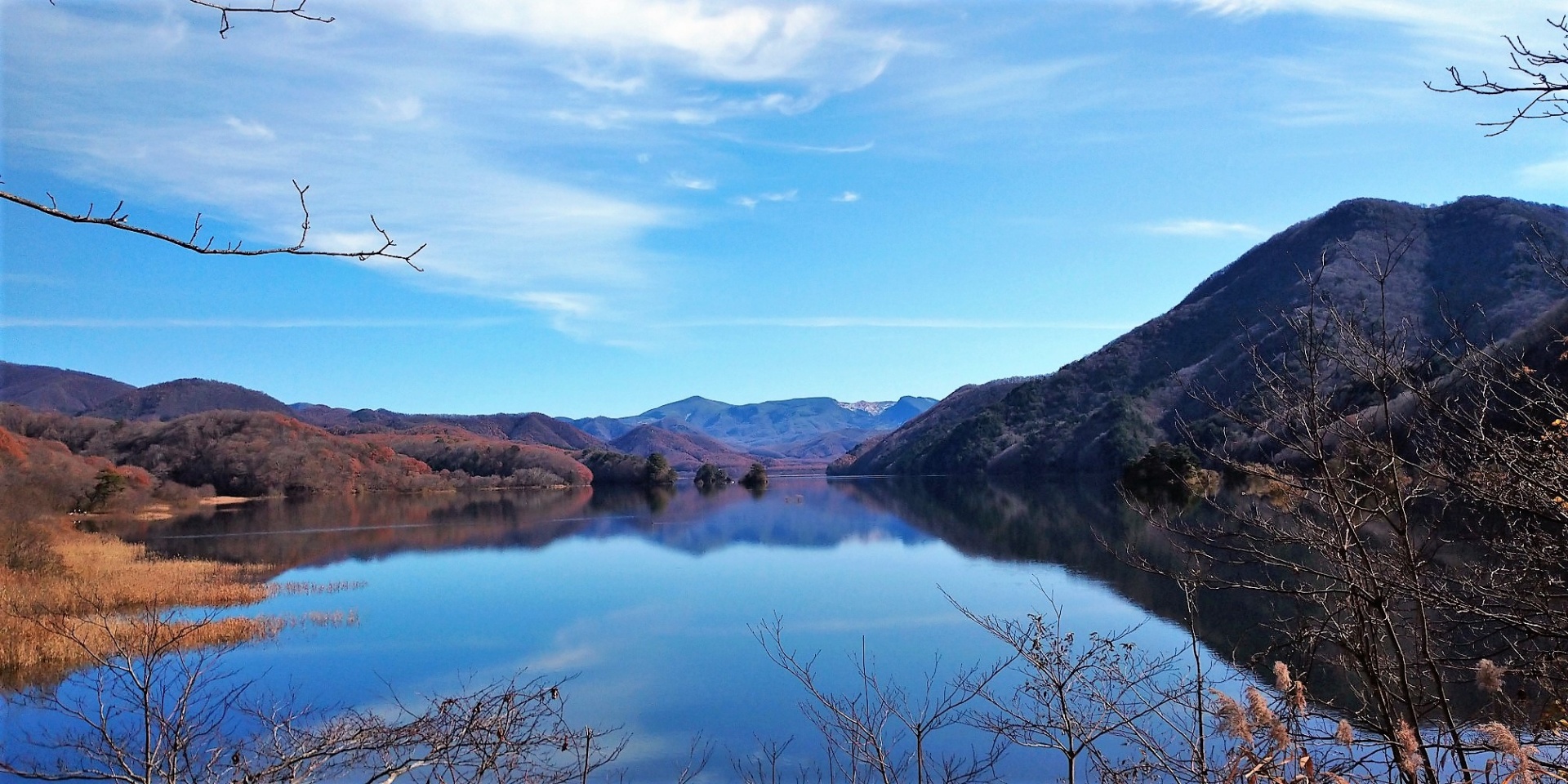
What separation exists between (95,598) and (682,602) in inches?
434

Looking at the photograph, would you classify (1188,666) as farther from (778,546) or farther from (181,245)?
(778,546)

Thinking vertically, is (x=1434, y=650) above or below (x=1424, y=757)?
below

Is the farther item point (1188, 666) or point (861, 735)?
point (1188, 666)

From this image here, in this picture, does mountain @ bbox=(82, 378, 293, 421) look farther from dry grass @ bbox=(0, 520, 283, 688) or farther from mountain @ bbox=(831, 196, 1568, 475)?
dry grass @ bbox=(0, 520, 283, 688)

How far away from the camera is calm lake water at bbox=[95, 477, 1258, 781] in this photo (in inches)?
529

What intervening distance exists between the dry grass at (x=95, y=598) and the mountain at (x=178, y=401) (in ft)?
515

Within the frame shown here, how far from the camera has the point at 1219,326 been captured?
94750mm

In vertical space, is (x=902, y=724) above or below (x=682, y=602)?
above

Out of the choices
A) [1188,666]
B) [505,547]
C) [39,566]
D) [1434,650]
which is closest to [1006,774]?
[1188,666]

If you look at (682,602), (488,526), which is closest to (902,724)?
(682,602)

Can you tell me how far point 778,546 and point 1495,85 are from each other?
31.9 metres

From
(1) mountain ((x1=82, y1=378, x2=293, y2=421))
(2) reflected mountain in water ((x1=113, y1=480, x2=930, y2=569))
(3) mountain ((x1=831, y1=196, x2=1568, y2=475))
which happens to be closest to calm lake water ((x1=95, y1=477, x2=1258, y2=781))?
(2) reflected mountain in water ((x1=113, y1=480, x2=930, y2=569))

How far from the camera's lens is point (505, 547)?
1389 inches

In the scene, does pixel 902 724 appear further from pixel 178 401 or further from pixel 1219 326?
pixel 178 401
